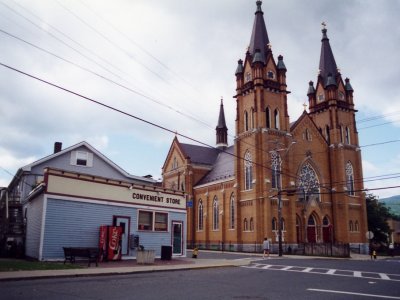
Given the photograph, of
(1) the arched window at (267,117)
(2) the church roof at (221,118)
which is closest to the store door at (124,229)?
(1) the arched window at (267,117)

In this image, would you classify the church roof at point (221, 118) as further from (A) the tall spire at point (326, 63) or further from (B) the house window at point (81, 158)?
(B) the house window at point (81, 158)

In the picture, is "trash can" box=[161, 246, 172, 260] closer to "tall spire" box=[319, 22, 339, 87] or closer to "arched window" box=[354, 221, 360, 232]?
"arched window" box=[354, 221, 360, 232]

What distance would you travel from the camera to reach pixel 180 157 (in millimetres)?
60156

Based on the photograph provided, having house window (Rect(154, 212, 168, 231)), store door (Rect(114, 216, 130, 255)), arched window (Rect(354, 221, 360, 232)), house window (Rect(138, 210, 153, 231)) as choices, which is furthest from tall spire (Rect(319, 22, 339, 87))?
store door (Rect(114, 216, 130, 255))

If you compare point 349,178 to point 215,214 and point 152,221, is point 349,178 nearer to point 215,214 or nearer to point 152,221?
point 215,214

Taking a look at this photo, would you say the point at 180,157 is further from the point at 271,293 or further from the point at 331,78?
the point at 271,293

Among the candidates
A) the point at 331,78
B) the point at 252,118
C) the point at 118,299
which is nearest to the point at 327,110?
the point at 331,78

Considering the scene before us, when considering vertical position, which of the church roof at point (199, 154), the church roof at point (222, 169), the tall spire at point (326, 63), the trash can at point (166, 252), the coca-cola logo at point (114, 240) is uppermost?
the tall spire at point (326, 63)

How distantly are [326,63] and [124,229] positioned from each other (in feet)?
139

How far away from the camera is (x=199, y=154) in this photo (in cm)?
6131

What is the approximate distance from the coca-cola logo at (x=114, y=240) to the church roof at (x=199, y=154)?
36.3 m

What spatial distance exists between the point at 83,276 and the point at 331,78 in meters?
47.1

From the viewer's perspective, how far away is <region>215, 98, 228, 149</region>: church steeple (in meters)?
68.2

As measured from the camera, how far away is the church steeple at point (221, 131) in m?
68.2
